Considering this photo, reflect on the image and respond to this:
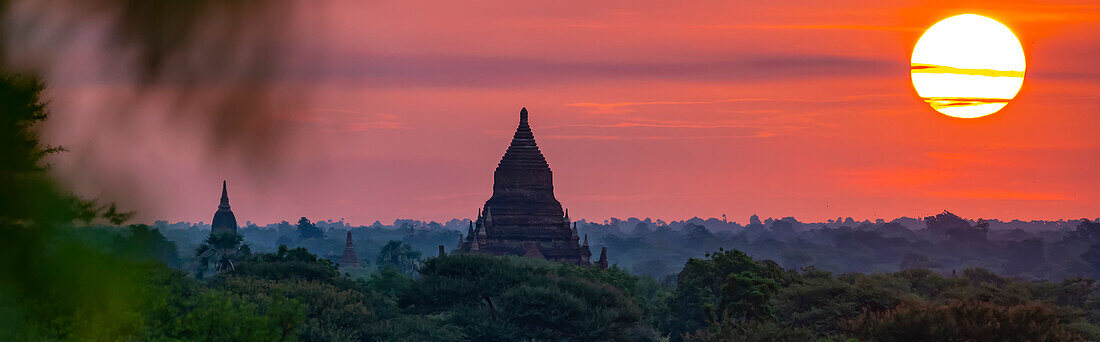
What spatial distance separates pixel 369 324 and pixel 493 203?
215ft

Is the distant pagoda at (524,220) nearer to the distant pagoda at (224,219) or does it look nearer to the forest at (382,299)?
the forest at (382,299)

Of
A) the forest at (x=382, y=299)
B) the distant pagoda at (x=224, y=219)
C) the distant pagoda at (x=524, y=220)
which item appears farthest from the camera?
the distant pagoda at (x=224, y=219)

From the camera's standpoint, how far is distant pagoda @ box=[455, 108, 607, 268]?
127875 millimetres

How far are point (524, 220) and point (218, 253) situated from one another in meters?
29.5

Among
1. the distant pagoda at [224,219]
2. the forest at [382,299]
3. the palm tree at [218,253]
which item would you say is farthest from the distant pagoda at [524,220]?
the distant pagoda at [224,219]

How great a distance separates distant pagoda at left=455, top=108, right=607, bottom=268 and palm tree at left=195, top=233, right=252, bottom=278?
2175 cm

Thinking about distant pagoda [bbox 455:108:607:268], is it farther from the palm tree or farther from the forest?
the palm tree

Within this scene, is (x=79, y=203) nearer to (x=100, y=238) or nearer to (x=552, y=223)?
(x=100, y=238)

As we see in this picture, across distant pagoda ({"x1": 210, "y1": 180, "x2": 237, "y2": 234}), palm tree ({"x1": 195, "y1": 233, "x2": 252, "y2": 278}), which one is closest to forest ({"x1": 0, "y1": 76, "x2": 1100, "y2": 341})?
palm tree ({"x1": 195, "y1": 233, "x2": 252, "y2": 278})

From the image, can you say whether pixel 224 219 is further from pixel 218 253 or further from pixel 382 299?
pixel 382 299

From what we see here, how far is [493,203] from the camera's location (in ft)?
434

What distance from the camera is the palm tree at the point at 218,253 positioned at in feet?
426

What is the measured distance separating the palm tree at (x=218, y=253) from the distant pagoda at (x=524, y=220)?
2175cm

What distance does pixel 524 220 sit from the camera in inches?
5123
